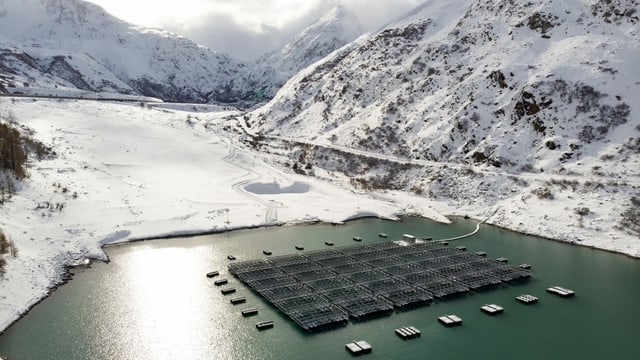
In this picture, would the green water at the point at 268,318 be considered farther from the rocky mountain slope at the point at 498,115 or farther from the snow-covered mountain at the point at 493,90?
the snow-covered mountain at the point at 493,90

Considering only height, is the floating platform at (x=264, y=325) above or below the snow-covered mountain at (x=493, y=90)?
below

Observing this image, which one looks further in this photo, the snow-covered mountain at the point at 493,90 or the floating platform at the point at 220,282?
the snow-covered mountain at the point at 493,90

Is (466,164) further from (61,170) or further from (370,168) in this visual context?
(61,170)

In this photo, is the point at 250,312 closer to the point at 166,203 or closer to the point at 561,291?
the point at 561,291

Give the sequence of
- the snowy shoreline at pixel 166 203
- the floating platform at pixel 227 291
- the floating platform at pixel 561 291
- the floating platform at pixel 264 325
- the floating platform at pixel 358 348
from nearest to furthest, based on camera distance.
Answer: the floating platform at pixel 358 348, the floating platform at pixel 264 325, the floating platform at pixel 227 291, the floating platform at pixel 561 291, the snowy shoreline at pixel 166 203

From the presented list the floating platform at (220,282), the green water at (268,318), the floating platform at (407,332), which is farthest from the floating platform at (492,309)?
the floating platform at (220,282)

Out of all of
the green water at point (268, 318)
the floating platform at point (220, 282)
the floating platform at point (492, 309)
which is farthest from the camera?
the floating platform at point (220, 282)

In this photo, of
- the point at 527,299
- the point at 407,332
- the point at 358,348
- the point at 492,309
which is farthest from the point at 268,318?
the point at 527,299

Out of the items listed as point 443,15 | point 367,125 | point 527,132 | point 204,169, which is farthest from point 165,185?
point 443,15
